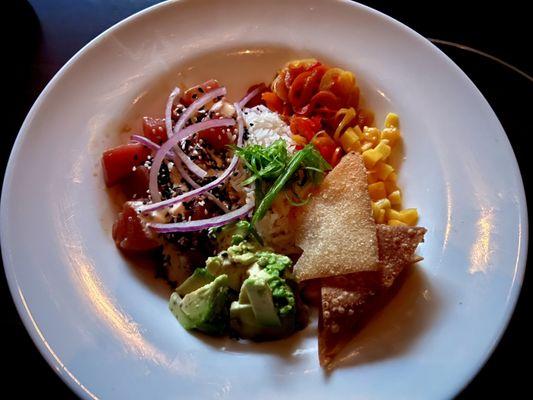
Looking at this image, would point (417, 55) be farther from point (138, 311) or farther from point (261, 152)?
point (138, 311)

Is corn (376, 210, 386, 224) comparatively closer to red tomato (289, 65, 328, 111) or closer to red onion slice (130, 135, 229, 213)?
red tomato (289, 65, 328, 111)

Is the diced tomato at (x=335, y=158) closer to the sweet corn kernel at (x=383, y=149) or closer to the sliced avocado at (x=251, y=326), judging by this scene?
the sweet corn kernel at (x=383, y=149)

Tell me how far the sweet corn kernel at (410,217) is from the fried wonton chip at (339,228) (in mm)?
226

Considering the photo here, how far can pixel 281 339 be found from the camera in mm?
2078

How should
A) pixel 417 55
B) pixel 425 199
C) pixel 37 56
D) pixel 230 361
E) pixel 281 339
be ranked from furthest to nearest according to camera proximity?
pixel 37 56, pixel 417 55, pixel 425 199, pixel 281 339, pixel 230 361

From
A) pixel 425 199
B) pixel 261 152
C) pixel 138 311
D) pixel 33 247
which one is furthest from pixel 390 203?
pixel 33 247

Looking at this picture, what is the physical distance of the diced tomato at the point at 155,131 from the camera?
2.57 meters

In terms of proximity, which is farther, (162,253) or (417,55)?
(417,55)

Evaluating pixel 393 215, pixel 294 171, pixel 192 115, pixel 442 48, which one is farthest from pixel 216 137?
pixel 442 48

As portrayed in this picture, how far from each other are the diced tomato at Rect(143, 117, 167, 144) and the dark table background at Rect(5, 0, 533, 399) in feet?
2.54

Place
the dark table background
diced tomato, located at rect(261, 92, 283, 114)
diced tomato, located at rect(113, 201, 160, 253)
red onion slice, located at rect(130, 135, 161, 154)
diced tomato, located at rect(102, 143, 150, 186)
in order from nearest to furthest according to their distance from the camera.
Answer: the dark table background
diced tomato, located at rect(113, 201, 160, 253)
diced tomato, located at rect(102, 143, 150, 186)
red onion slice, located at rect(130, 135, 161, 154)
diced tomato, located at rect(261, 92, 283, 114)

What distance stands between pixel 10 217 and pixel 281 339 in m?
1.25

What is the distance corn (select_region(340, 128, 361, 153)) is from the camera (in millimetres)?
2586

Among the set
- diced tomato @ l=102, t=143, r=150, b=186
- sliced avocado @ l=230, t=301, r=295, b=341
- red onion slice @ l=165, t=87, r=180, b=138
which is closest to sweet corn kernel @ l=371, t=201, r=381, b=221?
sliced avocado @ l=230, t=301, r=295, b=341
